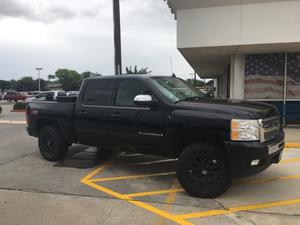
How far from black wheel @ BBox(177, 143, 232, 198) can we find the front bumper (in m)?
0.18

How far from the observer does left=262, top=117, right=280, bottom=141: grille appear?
5.51 m

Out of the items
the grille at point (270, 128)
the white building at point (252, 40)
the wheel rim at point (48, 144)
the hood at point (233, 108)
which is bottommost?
the wheel rim at point (48, 144)

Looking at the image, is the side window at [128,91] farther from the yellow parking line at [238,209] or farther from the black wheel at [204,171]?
the yellow parking line at [238,209]

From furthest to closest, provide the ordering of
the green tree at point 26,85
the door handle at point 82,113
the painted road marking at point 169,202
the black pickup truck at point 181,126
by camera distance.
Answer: the green tree at point 26,85
the door handle at point 82,113
the black pickup truck at point 181,126
the painted road marking at point 169,202

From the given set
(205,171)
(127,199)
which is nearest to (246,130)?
(205,171)

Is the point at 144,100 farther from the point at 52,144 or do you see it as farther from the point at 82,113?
the point at 52,144

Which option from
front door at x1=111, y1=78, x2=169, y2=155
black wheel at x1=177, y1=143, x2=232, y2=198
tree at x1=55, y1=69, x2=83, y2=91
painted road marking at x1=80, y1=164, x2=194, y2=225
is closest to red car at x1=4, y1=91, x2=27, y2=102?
painted road marking at x1=80, y1=164, x2=194, y2=225

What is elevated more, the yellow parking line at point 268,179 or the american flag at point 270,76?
the american flag at point 270,76

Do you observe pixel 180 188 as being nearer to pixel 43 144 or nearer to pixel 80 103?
pixel 80 103

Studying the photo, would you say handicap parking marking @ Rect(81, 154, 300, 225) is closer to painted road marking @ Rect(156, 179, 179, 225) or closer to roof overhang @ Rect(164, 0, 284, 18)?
painted road marking @ Rect(156, 179, 179, 225)

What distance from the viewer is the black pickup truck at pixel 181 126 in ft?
17.8

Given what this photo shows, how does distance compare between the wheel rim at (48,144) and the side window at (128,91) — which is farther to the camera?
the wheel rim at (48,144)

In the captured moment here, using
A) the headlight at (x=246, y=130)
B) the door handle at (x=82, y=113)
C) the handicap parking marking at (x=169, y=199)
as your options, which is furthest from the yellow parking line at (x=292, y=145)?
the door handle at (x=82, y=113)

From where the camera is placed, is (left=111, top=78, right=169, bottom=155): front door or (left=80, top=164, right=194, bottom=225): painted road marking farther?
(left=111, top=78, right=169, bottom=155): front door
